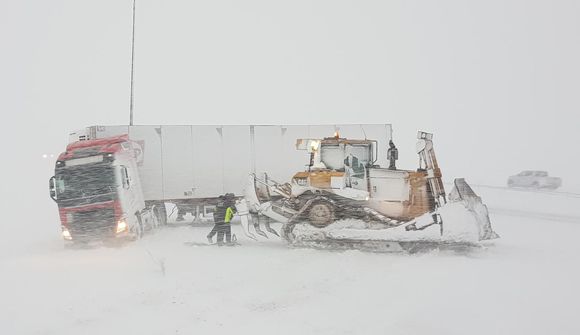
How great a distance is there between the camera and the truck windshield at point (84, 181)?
1327 centimetres

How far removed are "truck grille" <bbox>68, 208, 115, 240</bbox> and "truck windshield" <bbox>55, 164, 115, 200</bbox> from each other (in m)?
0.57

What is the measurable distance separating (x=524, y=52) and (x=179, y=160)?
4140 inches

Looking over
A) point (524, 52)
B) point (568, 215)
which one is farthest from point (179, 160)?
point (524, 52)

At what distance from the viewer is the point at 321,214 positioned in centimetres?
1207

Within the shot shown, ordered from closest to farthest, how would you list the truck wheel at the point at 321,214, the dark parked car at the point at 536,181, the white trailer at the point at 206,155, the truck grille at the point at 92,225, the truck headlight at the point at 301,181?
1. the truck wheel at the point at 321,214
2. the truck headlight at the point at 301,181
3. the truck grille at the point at 92,225
4. the white trailer at the point at 206,155
5. the dark parked car at the point at 536,181

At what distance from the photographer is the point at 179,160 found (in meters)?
16.7

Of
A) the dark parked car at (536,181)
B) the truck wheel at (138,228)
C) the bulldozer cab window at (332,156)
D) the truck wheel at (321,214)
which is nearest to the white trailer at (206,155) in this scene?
the truck wheel at (138,228)

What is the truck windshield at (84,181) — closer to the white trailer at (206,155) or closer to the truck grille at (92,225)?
the truck grille at (92,225)

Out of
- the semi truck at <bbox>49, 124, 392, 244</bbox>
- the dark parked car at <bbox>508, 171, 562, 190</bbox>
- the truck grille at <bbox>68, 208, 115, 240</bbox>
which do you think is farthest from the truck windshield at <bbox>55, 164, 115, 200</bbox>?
the dark parked car at <bbox>508, 171, 562, 190</bbox>

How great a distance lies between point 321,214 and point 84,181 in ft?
22.7

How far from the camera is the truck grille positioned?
1299cm

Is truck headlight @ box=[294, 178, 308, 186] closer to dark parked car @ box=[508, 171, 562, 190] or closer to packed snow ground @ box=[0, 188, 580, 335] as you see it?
packed snow ground @ box=[0, 188, 580, 335]

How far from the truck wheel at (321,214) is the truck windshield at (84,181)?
19.1 feet

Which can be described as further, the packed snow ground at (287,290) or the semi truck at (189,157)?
the semi truck at (189,157)
